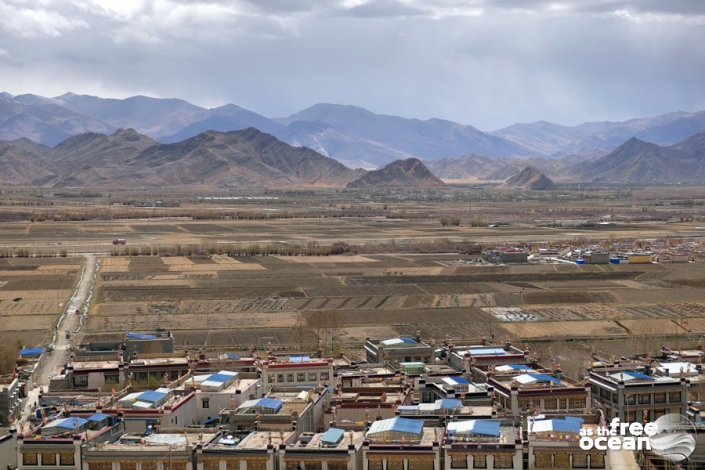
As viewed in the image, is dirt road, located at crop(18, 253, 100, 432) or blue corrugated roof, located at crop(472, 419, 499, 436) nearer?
blue corrugated roof, located at crop(472, 419, 499, 436)

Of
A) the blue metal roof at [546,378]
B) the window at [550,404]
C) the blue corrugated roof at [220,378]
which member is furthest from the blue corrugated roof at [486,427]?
the blue corrugated roof at [220,378]

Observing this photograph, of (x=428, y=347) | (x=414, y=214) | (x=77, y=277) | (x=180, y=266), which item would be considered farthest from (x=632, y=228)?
(x=428, y=347)

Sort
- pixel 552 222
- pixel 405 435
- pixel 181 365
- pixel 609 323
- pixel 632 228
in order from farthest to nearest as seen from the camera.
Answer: pixel 552 222 → pixel 632 228 → pixel 609 323 → pixel 181 365 → pixel 405 435

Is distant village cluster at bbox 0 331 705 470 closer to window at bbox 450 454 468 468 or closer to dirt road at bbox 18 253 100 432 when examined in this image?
window at bbox 450 454 468 468

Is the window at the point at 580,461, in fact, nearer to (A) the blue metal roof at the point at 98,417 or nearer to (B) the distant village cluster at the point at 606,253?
(A) the blue metal roof at the point at 98,417

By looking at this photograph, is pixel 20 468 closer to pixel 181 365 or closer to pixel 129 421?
pixel 129 421

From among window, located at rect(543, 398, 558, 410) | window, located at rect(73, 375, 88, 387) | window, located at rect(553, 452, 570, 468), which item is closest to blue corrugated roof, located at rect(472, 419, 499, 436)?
window, located at rect(553, 452, 570, 468)
